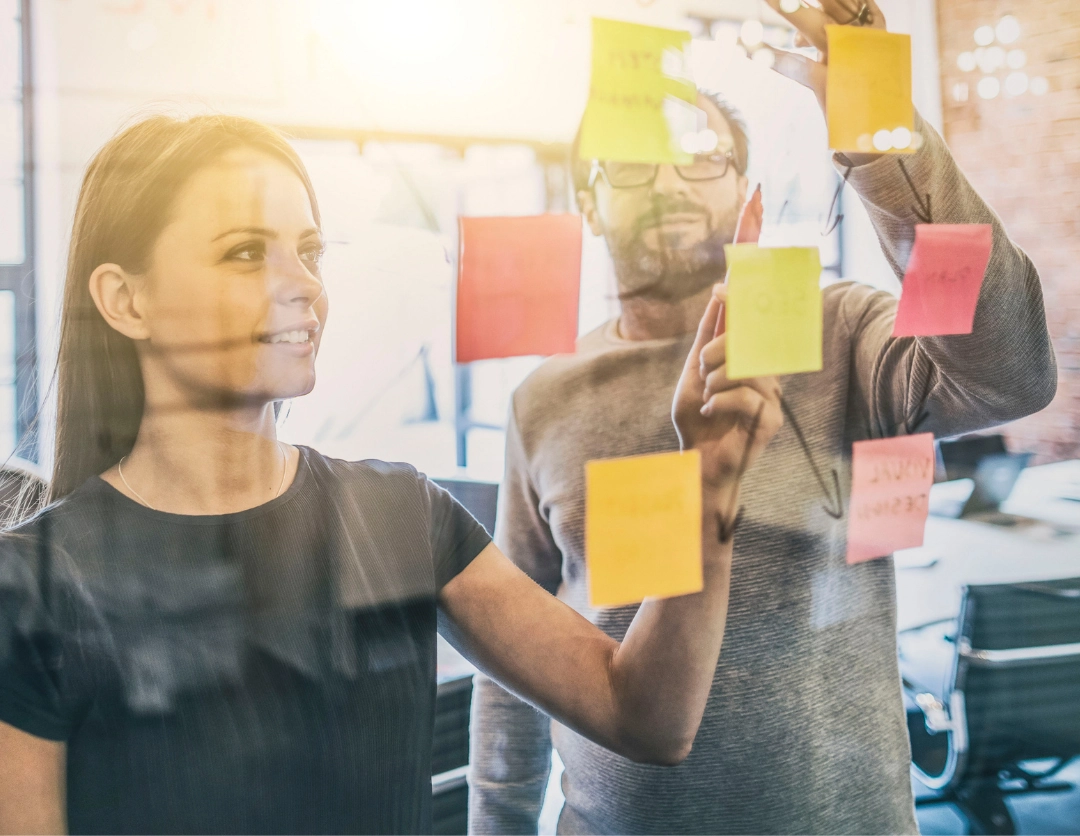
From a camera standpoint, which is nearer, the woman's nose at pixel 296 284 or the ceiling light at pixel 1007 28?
the woman's nose at pixel 296 284

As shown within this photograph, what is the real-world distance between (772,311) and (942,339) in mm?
199

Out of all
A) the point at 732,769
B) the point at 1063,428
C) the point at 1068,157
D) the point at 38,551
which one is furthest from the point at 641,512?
the point at 1068,157

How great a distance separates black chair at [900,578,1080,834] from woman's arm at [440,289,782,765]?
0.46 meters

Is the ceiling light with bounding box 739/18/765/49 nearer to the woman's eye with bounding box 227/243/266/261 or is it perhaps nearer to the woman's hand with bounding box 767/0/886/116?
the woman's hand with bounding box 767/0/886/116

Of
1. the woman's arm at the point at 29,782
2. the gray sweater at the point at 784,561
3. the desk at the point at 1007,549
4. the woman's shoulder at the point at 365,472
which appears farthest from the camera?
the desk at the point at 1007,549

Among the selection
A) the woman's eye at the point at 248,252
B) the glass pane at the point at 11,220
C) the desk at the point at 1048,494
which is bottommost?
the desk at the point at 1048,494

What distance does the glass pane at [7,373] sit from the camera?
543mm

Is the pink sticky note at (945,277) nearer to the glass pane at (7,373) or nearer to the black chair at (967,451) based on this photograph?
the black chair at (967,451)

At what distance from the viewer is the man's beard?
0.74 metres

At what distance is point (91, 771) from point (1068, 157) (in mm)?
1259

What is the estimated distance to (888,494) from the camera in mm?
870

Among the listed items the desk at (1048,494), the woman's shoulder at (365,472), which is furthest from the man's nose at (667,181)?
the desk at (1048,494)

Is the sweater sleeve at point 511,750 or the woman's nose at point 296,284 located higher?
the woman's nose at point 296,284

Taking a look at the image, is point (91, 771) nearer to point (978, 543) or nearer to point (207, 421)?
point (207, 421)
